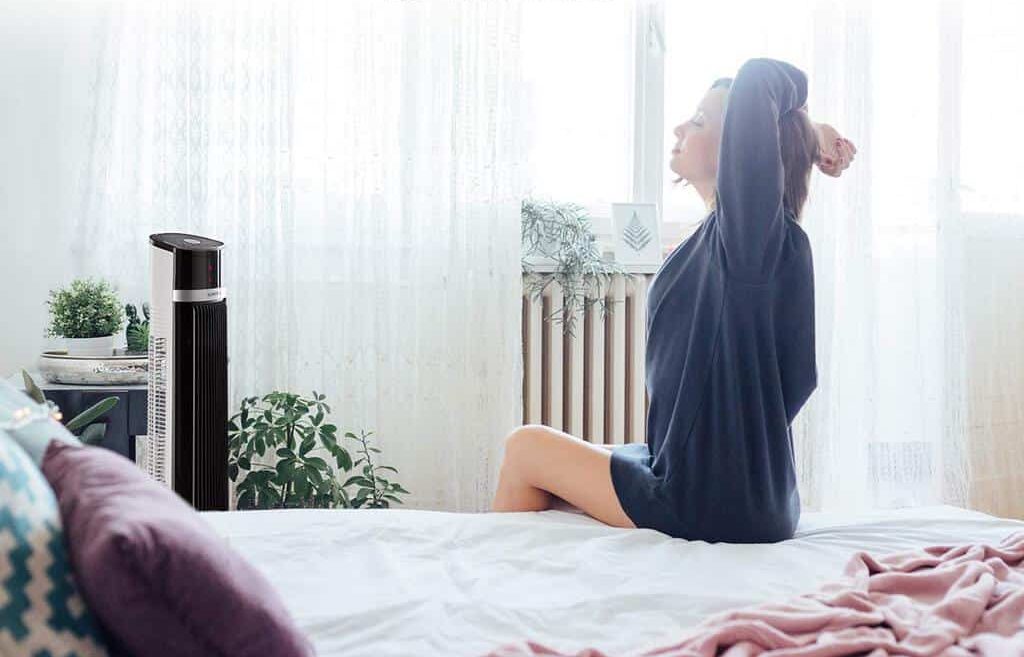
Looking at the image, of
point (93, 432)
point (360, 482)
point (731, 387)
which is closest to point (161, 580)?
point (731, 387)

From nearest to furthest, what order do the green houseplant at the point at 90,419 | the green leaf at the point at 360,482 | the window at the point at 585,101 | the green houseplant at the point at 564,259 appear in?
1. the green houseplant at the point at 90,419
2. the green leaf at the point at 360,482
3. the green houseplant at the point at 564,259
4. the window at the point at 585,101

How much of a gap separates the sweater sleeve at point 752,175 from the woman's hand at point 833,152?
8.1 inches

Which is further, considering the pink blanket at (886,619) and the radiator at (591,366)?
the radiator at (591,366)

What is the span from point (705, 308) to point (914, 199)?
187 cm

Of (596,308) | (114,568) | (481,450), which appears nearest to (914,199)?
(596,308)

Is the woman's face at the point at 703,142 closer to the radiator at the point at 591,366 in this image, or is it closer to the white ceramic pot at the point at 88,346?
the radiator at the point at 591,366

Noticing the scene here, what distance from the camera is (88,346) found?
245 cm

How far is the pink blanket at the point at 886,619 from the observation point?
1.01m

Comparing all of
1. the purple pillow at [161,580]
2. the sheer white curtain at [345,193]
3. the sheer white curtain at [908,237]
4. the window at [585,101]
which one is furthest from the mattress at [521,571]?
the window at [585,101]

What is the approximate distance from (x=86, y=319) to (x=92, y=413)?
319mm

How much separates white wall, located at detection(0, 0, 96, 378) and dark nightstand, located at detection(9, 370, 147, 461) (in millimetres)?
496

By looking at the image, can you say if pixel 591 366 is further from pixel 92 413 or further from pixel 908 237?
pixel 92 413

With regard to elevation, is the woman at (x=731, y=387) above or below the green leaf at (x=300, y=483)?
above

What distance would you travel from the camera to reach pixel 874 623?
108 centimetres
